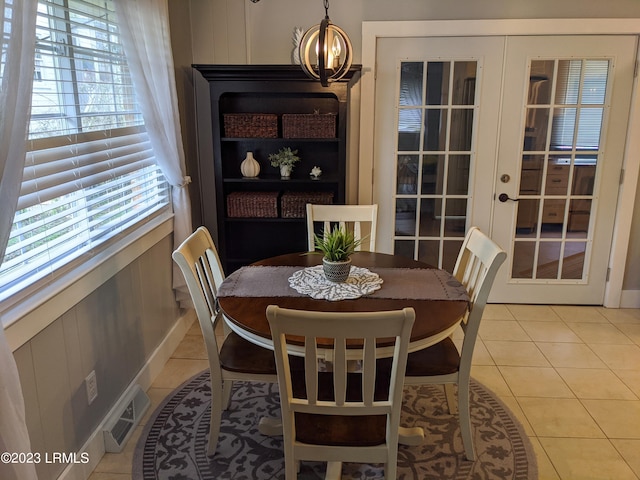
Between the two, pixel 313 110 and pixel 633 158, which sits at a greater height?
pixel 313 110

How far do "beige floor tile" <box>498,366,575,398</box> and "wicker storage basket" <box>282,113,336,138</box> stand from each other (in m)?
1.86

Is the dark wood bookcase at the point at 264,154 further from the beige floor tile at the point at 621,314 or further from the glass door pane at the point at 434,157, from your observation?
the beige floor tile at the point at 621,314

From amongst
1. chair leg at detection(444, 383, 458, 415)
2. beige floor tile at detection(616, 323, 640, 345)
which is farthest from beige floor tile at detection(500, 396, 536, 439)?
beige floor tile at detection(616, 323, 640, 345)

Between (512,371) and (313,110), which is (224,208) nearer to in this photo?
(313,110)

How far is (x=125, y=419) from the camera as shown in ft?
7.79

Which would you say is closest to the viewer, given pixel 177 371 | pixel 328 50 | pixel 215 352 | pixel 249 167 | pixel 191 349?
pixel 215 352

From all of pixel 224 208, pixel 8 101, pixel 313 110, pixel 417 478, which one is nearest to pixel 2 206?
pixel 8 101

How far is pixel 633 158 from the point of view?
354cm

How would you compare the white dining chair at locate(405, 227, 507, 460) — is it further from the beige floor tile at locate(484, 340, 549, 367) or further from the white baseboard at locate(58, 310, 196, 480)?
the white baseboard at locate(58, 310, 196, 480)

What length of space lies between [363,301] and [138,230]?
4.46 ft

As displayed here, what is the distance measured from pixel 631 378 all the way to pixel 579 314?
0.91m

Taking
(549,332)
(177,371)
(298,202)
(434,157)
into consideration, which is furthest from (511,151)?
(177,371)

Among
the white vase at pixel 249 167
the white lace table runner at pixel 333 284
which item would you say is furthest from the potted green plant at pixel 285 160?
the white lace table runner at pixel 333 284

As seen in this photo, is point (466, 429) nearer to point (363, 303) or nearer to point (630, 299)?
point (363, 303)
